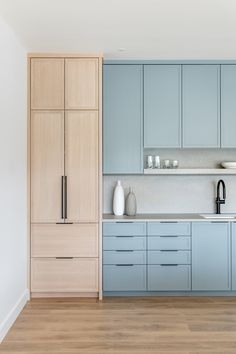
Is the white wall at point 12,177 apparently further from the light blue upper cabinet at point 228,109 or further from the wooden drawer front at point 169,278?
the light blue upper cabinet at point 228,109

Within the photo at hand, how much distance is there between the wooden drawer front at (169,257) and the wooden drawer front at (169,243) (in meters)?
0.04

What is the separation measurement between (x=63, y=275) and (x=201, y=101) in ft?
8.12

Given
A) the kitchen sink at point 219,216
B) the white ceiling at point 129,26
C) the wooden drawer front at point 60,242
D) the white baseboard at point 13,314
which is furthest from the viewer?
the kitchen sink at point 219,216

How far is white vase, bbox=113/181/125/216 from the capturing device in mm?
4887

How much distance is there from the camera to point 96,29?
3.81 meters

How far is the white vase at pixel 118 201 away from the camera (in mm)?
4887

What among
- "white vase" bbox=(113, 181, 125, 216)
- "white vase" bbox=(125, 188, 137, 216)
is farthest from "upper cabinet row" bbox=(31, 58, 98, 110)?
"white vase" bbox=(125, 188, 137, 216)

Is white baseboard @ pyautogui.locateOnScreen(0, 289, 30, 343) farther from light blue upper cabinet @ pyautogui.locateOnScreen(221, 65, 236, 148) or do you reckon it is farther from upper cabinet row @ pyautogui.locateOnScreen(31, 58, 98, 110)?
light blue upper cabinet @ pyautogui.locateOnScreen(221, 65, 236, 148)

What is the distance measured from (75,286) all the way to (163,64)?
2655mm

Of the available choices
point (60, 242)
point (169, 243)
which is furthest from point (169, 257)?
point (60, 242)

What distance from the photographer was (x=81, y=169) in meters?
4.57

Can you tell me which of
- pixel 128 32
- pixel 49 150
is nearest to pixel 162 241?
pixel 49 150

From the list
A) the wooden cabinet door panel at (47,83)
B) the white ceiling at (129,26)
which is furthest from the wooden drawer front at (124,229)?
the white ceiling at (129,26)

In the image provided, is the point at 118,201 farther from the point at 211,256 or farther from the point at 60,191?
the point at 211,256
